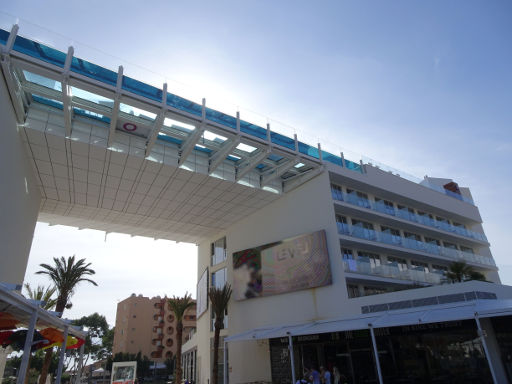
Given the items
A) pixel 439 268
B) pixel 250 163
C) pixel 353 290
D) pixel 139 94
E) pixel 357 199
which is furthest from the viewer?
pixel 439 268

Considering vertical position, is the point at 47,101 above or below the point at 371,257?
above

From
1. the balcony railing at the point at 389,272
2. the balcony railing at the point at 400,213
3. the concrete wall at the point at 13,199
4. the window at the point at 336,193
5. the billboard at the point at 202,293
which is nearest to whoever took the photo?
the concrete wall at the point at 13,199

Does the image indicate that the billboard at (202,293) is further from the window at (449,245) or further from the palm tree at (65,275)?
the window at (449,245)

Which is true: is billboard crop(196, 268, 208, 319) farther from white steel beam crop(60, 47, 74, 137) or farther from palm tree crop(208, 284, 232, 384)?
white steel beam crop(60, 47, 74, 137)

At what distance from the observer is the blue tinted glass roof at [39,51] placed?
12.9 m

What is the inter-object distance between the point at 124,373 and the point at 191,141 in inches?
865

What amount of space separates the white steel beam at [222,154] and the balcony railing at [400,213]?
7.23m

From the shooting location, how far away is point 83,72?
14102 mm

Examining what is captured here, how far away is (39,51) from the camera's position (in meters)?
13.3

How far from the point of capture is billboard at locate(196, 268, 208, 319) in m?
28.2

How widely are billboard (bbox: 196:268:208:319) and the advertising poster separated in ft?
22.7

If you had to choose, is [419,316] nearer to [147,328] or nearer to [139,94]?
[139,94]

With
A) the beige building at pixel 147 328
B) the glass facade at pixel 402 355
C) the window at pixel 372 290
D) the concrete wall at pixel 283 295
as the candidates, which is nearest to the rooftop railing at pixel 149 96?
the concrete wall at pixel 283 295

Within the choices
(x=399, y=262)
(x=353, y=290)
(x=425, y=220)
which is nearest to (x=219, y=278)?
(x=353, y=290)
